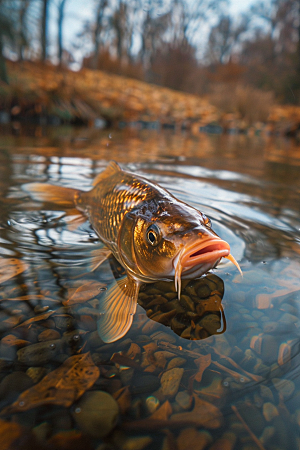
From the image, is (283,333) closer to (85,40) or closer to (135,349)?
(135,349)

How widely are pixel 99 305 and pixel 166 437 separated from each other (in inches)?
30.7

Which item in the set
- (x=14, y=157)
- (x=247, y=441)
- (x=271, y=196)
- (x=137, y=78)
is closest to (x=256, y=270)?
(x=247, y=441)

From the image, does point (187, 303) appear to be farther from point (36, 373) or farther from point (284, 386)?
point (36, 373)

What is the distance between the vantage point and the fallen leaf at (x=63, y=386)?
115cm

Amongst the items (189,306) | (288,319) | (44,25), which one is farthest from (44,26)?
(288,319)

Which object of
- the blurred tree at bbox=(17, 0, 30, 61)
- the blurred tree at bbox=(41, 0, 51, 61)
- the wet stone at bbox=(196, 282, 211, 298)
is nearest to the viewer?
the wet stone at bbox=(196, 282, 211, 298)

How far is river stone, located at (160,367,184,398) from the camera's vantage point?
122cm

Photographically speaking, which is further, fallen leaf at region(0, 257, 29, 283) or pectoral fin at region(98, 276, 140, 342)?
fallen leaf at region(0, 257, 29, 283)

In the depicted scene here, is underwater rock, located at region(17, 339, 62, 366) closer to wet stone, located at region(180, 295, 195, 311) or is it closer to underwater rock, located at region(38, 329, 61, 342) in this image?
underwater rock, located at region(38, 329, 61, 342)

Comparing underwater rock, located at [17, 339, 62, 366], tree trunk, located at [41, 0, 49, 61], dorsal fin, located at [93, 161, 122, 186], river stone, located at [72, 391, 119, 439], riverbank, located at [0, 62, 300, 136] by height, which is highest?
tree trunk, located at [41, 0, 49, 61]

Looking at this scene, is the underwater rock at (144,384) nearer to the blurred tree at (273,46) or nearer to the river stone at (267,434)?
the river stone at (267,434)

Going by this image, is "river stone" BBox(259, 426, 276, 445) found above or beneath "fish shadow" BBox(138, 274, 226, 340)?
beneath

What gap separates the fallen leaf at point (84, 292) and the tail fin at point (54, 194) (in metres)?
1.47

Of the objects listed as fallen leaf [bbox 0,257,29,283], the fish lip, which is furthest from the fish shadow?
fallen leaf [bbox 0,257,29,283]
